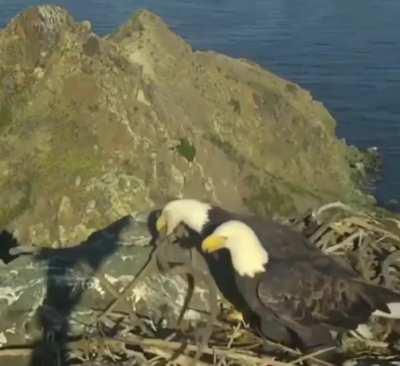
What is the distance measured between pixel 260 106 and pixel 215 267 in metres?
5.68

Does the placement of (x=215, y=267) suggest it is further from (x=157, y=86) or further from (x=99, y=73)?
(x=157, y=86)

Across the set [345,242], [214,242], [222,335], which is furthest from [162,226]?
[345,242]

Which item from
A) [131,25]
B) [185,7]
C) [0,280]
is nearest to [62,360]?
[0,280]

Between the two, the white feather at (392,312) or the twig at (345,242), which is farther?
the twig at (345,242)

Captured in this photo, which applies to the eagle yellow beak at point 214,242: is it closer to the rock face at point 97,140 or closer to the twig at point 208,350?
the twig at point 208,350

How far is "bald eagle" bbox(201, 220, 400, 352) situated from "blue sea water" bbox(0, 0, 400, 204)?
1623cm

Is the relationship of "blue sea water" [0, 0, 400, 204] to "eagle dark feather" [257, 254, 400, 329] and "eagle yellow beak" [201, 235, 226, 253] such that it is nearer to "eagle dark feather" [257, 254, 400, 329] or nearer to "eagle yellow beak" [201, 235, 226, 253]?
"eagle dark feather" [257, 254, 400, 329]

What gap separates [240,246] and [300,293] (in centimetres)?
60

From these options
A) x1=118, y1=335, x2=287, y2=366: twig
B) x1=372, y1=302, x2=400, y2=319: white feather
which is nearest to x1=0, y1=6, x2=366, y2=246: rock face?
x1=118, y1=335, x2=287, y2=366: twig

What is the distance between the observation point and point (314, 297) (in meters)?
7.61

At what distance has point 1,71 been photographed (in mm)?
10117

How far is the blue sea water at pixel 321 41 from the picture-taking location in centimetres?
2819

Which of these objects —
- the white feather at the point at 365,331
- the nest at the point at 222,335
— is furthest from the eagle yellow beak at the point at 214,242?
the white feather at the point at 365,331

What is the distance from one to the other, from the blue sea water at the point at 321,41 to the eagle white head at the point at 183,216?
52.0 ft
